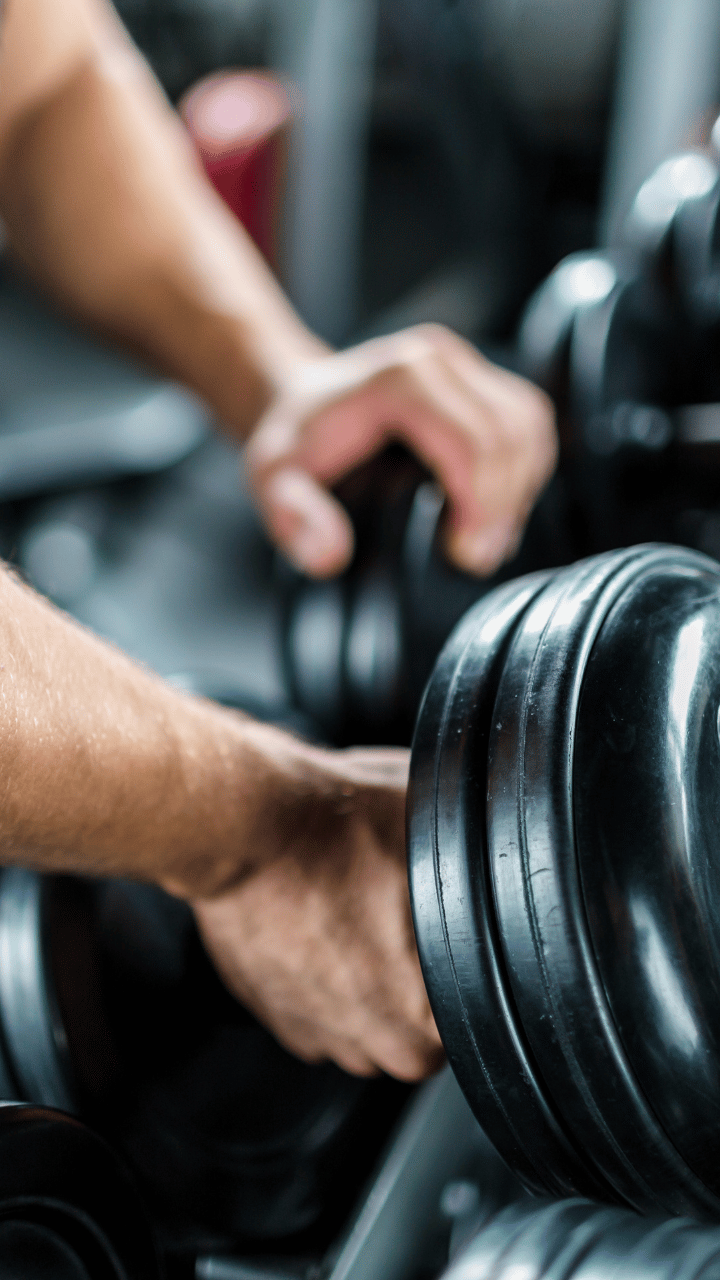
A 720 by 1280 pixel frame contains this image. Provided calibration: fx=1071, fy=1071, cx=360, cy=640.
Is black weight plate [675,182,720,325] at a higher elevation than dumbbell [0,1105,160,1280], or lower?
higher

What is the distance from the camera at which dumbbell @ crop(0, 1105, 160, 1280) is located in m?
0.46

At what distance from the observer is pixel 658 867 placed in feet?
1.30

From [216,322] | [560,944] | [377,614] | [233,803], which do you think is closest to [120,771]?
[233,803]

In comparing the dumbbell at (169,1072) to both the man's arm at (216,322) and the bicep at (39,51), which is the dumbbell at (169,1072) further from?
the bicep at (39,51)

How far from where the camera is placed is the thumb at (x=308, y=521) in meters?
0.90

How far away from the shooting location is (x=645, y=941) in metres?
0.39

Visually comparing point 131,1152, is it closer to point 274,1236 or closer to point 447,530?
point 274,1236

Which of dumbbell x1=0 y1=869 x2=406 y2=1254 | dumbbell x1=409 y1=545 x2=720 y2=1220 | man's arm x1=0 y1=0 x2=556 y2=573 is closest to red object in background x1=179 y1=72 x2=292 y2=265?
man's arm x1=0 y1=0 x2=556 y2=573

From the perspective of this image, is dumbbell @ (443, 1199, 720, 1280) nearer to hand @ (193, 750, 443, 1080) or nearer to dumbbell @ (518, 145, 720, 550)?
hand @ (193, 750, 443, 1080)

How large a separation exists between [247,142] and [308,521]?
228 cm

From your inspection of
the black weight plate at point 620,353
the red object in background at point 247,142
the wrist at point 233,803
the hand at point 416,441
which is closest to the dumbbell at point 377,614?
the hand at point 416,441

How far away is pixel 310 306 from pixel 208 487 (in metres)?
0.69

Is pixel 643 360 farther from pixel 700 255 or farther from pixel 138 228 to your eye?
pixel 138 228

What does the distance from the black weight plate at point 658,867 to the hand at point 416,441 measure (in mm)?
474
